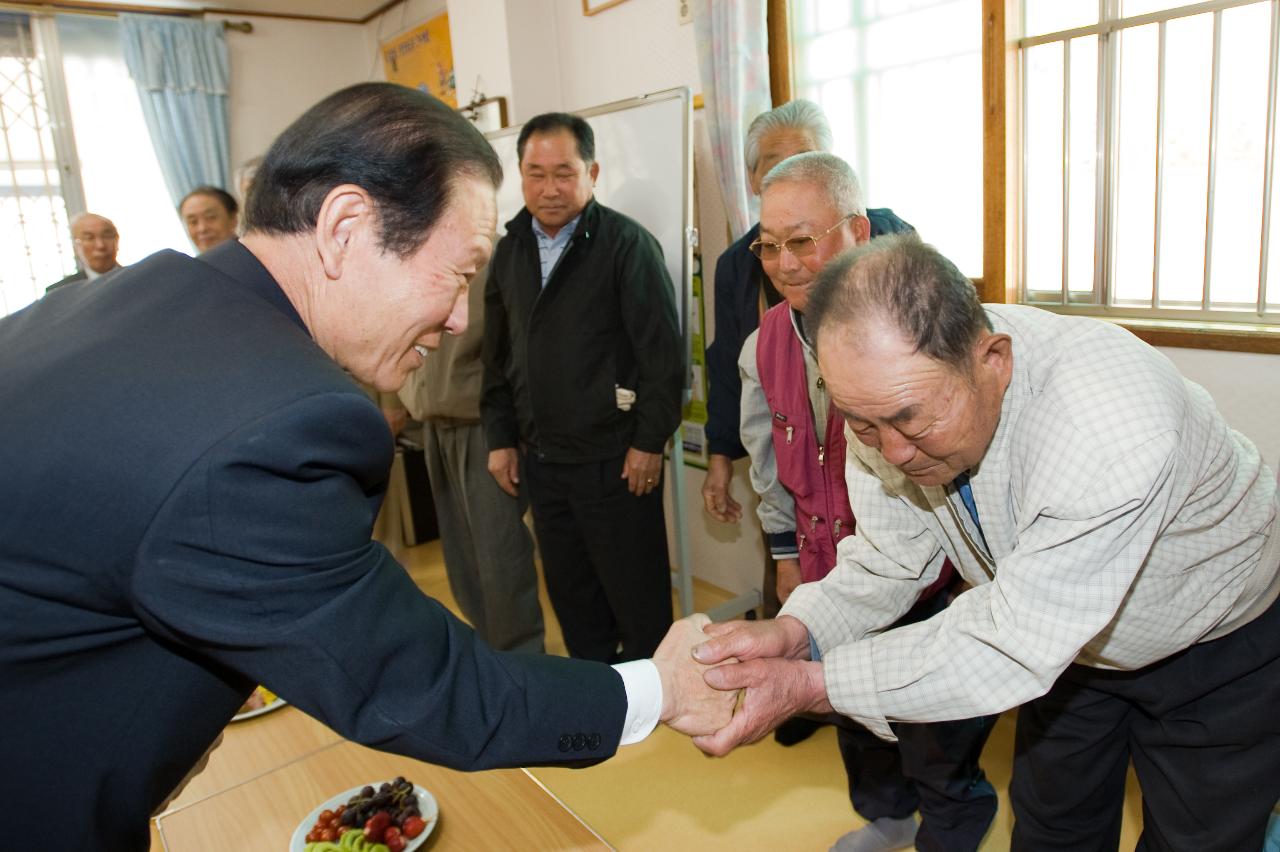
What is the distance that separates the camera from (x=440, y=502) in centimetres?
334

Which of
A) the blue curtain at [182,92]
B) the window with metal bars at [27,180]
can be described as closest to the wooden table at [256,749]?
the window with metal bars at [27,180]

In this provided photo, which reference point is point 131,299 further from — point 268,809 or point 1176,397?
point 1176,397

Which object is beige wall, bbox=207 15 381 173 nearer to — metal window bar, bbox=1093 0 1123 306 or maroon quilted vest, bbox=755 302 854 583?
maroon quilted vest, bbox=755 302 854 583

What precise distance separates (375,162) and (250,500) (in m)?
0.39

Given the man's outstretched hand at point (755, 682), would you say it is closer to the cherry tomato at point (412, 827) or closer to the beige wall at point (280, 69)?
the cherry tomato at point (412, 827)

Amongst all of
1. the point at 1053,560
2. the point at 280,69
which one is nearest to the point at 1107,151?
the point at 1053,560

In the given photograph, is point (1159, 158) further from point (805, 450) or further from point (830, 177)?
point (805, 450)

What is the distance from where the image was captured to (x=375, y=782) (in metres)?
1.56

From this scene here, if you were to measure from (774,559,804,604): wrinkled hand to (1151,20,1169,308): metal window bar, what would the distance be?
122 centimetres

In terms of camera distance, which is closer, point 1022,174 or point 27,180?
point 1022,174

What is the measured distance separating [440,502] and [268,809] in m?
1.90

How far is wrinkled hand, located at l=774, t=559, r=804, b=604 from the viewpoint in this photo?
2.25 meters

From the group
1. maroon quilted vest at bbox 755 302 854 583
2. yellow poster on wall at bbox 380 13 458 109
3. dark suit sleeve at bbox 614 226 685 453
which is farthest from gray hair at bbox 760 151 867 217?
yellow poster on wall at bbox 380 13 458 109

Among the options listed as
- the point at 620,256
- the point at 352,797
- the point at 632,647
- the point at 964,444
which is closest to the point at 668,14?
the point at 620,256
